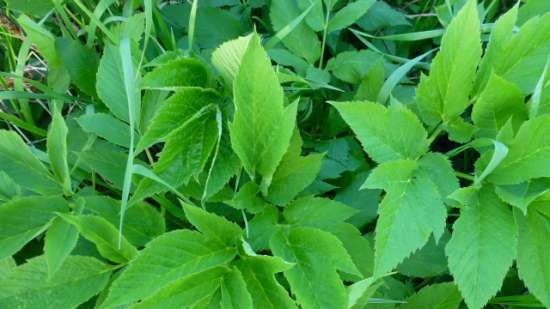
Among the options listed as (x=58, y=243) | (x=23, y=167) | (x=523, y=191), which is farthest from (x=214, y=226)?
(x=523, y=191)

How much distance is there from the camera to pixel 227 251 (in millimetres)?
972

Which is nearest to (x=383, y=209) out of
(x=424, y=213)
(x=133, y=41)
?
(x=424, y=213)

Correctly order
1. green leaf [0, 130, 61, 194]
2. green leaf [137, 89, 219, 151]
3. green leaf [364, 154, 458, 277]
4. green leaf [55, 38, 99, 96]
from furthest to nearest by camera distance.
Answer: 1. green leaf [55, 38, 99, 96]
2. green leaf [0, 130, 61, 194]
3. green leaf [137, 89, 219, 151]
4. green leaf [364, 154, 458, 277]

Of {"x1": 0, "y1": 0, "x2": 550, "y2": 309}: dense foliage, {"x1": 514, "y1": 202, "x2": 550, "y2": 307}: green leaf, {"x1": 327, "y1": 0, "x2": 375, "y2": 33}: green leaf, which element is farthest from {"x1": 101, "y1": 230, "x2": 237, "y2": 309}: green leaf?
{"x1": 327, "y1": 0, "x2": 375, "y2": 33}: green leaf

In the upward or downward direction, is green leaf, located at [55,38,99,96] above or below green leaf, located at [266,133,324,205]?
above

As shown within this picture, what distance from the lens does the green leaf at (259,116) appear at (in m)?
0.91

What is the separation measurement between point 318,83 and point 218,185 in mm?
341

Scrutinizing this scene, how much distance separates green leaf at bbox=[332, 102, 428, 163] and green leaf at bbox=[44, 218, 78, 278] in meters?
0.48

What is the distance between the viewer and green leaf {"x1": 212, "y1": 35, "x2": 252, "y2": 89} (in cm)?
100

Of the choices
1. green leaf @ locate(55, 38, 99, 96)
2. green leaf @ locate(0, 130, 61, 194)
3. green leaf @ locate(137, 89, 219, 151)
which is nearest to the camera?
green leaf @ locate(137, 89, 219, 151)

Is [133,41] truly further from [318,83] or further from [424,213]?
[424,213]

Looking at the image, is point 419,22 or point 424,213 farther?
point 419,22

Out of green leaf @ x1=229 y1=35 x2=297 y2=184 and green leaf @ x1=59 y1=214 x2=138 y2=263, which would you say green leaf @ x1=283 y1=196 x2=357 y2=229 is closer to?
green leaf @ x1=229 y1=35 x2=297 y2=184

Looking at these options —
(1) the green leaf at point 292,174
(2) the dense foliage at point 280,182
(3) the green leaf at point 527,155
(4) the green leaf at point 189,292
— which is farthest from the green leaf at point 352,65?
(4) the green leaf at point 189,292
